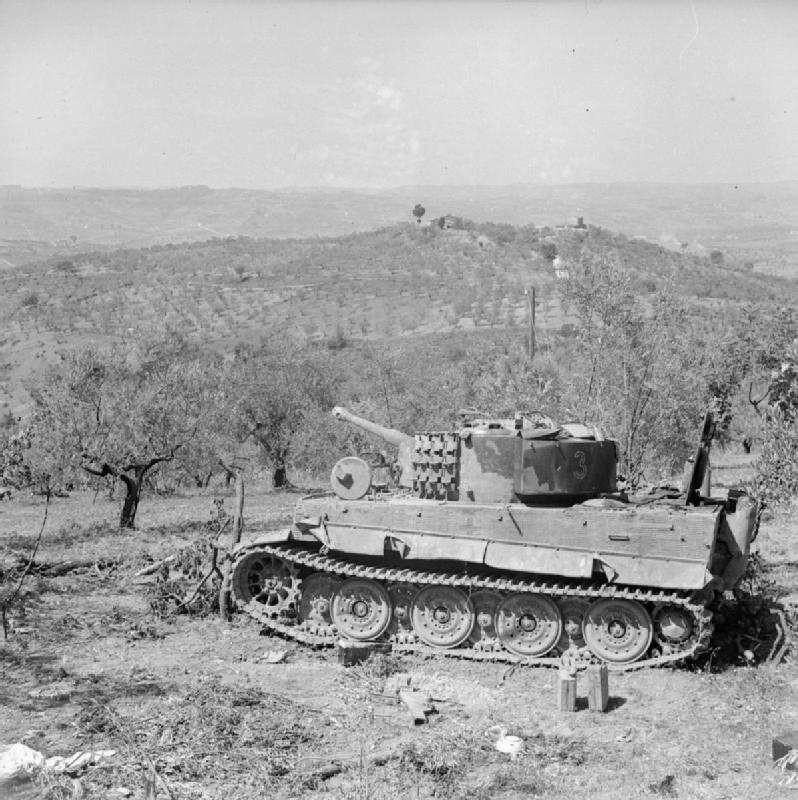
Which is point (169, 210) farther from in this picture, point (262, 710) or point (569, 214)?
point (262, 710)

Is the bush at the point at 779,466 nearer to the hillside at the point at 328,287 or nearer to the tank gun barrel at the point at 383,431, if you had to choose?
the tank gun barrel at the point at 383,431

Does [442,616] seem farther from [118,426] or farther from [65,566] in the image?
[118,426]

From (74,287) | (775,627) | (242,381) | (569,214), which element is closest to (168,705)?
(775,627)

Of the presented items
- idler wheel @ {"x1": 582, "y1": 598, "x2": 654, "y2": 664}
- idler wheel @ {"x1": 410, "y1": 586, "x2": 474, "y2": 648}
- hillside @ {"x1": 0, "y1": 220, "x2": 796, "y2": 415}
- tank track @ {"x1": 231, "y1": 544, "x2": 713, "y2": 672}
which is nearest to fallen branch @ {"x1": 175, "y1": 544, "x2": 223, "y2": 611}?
tank track @ {"x1": 231, "y1": 544, "x2": 713, "y2": 672}

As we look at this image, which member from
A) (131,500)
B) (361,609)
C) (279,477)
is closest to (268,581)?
(361,609)

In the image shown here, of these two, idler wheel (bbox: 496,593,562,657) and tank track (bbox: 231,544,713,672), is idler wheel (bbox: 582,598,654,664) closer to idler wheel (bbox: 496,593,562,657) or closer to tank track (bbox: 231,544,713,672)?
tank track (bbox: 231,544,713,672)

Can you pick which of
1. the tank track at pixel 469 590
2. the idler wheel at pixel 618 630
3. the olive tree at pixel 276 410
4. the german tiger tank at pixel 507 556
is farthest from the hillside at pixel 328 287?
the idler wheel at pixel 618 630
